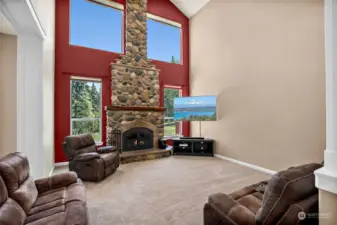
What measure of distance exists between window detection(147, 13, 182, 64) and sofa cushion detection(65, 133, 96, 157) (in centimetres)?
335

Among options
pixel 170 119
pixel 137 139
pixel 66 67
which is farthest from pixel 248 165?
pixel 66 67

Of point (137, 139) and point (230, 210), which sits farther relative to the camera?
point (137, 139)

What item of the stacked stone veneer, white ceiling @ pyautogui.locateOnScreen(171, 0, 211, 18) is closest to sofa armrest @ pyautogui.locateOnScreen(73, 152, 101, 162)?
the stacked stone veneer

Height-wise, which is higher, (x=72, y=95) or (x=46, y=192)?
(x=72, y=95)

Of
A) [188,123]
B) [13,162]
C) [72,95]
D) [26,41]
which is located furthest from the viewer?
[188,123]

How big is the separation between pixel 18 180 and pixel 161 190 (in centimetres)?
198

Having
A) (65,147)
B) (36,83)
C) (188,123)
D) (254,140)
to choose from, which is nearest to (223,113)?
(254,140)

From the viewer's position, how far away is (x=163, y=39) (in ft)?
21.0

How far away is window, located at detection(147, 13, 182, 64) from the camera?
6129 millimetres

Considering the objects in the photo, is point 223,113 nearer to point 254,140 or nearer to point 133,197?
point 254,140

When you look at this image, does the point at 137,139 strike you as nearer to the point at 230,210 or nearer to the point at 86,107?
the point at 86,107

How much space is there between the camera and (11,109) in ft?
11.2

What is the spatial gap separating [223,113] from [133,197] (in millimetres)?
3407

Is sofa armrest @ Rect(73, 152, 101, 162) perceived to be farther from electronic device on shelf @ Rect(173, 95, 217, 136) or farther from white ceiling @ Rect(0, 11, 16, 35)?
electronic device on shelf @ Rect(173, 95, 217, 136)
